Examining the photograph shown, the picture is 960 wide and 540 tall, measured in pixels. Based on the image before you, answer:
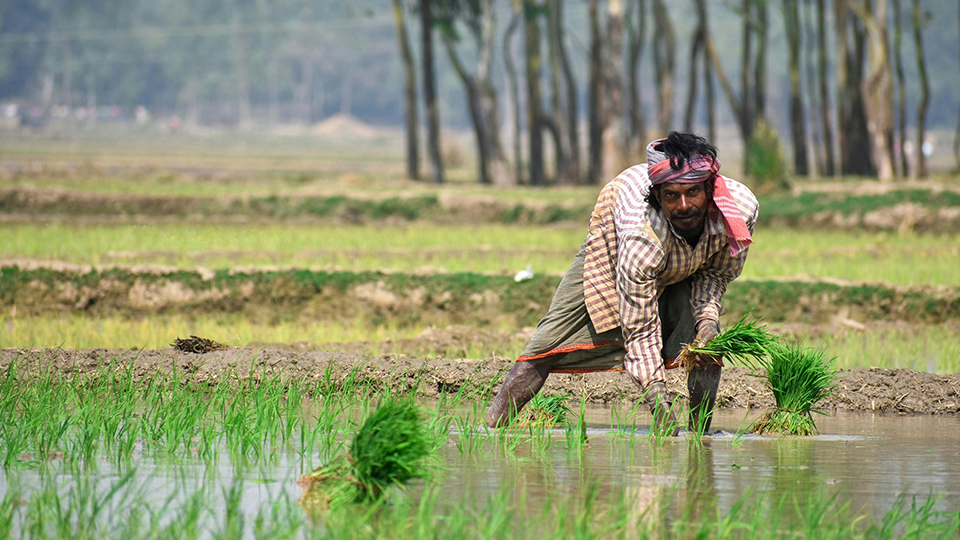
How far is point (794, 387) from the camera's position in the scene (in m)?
5.07

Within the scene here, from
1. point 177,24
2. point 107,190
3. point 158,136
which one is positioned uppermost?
point 177,24

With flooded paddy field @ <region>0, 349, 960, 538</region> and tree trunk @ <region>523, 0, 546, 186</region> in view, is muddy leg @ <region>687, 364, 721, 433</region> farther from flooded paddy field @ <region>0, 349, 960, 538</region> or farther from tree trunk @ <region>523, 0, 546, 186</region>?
tree trunk @ <region>523, 0, 546, 186</region>

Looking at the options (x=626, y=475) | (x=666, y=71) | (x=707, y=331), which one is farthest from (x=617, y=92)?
(x=626, y=475)

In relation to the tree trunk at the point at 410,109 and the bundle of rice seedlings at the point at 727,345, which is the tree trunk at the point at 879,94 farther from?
the bundle of rice seedlings at the point at 727,345

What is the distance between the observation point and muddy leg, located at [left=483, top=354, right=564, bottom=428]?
482 cm

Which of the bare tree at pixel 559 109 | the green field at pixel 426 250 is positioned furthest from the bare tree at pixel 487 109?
the green field at pixel 426 250

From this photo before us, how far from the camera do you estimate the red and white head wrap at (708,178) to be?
160 inches

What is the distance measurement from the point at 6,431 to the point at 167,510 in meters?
1.12

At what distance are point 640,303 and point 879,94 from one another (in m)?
20.2

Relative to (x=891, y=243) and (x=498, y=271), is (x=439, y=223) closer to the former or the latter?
(x=891, y=243)

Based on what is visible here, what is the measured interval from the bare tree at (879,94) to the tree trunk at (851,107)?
2.05m

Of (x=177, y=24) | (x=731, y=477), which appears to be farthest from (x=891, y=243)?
(x=177, y=24)

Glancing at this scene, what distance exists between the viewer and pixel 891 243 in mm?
14289

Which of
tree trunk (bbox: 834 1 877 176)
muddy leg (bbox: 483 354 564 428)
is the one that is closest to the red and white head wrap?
muddy leg (bbox: 483 354 564 428)
